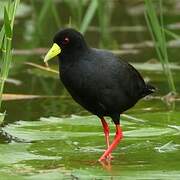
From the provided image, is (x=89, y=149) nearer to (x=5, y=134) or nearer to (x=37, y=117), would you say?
(x=5, y=134)

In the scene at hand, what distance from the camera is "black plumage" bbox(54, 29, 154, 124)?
5.96 m

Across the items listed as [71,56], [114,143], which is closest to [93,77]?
[71,56]

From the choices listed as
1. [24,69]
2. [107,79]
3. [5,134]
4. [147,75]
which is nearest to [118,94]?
[107,79]

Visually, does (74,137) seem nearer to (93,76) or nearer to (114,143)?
(114,143)

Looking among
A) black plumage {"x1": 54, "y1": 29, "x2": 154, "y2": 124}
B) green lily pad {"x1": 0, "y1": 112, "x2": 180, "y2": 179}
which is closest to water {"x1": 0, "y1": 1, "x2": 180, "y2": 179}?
green lily pad {"x1": 0, "y1": 112, "x2": 180, "y2": 179}

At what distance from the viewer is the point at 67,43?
20.3ft

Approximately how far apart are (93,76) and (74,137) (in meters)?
0.77

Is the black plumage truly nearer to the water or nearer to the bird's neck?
the bird's neck

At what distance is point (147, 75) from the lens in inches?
373

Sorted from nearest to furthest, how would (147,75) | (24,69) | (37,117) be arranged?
(37,117) → (147,75) → (24,69)

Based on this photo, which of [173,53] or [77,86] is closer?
[77,86]

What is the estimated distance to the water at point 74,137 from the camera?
5539 mm

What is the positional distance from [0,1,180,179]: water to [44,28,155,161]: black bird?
241mm

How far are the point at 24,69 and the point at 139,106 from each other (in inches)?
103
